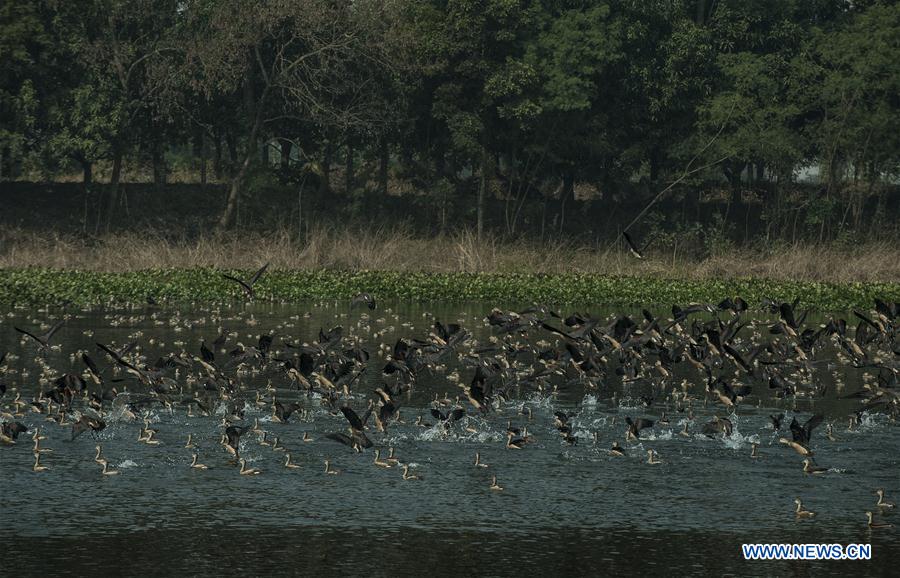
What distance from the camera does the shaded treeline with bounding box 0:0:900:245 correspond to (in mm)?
57438

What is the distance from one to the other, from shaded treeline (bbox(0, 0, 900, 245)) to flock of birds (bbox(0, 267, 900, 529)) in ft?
100

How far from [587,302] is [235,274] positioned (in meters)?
11.2

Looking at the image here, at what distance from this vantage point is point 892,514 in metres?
15.4

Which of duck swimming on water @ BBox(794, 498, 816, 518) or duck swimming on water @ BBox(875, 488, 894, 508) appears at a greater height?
duck swimming on water @ BBox(875, 488, 894, 508)

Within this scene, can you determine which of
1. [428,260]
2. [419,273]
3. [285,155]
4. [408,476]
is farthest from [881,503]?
[285,155]

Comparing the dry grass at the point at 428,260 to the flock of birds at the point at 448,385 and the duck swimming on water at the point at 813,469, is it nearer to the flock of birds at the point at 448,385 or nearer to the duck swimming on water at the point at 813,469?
the flock of birds at the point at 448,385

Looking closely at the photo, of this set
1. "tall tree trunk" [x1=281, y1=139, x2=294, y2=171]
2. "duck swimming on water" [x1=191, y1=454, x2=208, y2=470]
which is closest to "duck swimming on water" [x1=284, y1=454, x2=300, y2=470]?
"duck swimming on water" [x1=191, y1=454, x2=208, y2=470]

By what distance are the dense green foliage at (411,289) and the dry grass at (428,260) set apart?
2.85 m

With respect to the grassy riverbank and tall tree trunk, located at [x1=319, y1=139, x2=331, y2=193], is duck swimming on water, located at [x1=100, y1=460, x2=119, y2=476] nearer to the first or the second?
the grassy riverbank

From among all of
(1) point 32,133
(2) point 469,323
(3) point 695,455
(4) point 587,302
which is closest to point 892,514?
(3) point 695,455

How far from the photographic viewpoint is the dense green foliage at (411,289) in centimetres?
3850

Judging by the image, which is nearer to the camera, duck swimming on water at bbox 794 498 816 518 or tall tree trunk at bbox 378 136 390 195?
duck swimming on water at bbox 794 498 816 518

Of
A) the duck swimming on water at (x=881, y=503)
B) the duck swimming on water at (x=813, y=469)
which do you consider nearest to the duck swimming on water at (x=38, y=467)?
the duck swimming on water at (x=813, y=469)

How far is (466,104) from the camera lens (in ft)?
203
